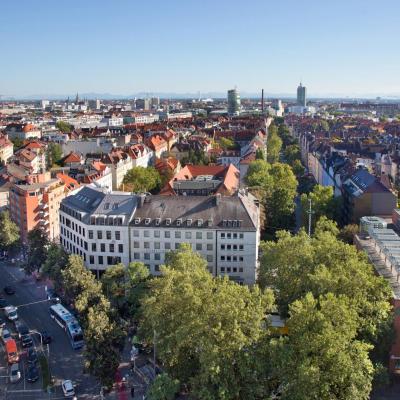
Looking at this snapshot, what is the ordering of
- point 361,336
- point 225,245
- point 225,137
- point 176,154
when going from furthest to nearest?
point 225,137 → point 176,154 → point 225,245 → point 361,336

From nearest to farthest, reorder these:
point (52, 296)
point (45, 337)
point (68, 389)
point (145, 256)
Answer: point (68, 389), point (45, 337), point (52, 296), point (145, 256)

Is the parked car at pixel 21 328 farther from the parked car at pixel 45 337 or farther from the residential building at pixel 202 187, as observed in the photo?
the residential building at pixel 202 187

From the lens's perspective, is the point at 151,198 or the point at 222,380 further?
the point at 151,198

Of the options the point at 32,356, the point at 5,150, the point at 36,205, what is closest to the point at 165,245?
the point at 32,356

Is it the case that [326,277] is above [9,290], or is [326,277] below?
above

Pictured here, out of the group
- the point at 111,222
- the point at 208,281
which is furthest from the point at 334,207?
the point at 208,281

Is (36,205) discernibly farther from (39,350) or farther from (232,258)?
(232,258)

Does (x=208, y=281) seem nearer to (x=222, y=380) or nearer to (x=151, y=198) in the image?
(x=222, y=380)
